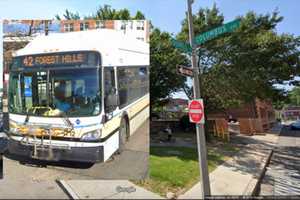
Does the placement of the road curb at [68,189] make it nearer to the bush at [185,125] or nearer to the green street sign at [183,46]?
the green street sign at [183,46]

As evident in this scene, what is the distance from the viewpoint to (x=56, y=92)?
255 inches

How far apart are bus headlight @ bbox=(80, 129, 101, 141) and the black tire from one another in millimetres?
634

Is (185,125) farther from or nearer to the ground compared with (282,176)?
farther from the ground

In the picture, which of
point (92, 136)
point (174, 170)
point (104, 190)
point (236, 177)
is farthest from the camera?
point (236, 177)

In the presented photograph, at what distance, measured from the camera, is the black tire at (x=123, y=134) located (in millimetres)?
6812

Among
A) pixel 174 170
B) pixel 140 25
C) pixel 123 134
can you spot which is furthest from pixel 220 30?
pixel 174 170

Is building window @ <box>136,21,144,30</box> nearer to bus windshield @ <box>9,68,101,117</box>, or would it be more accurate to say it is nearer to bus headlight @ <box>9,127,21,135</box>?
bus windshield @ <box>9,68,101,117</box>

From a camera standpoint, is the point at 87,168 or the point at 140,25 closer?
the point at 87,168

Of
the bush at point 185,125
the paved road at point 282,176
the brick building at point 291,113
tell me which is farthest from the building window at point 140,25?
the brick building at point 291,113

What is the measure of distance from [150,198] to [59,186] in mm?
Answer: 2350

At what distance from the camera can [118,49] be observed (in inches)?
261

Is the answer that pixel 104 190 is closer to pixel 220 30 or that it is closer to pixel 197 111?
pixel 197 111

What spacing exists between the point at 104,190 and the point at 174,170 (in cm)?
266

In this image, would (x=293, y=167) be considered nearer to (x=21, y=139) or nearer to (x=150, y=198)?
(x=150, y=198)
